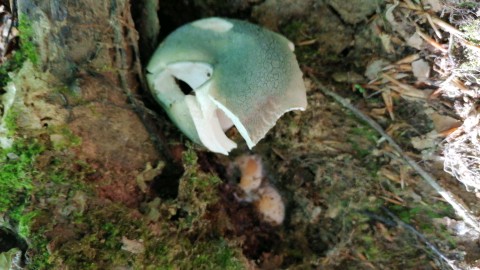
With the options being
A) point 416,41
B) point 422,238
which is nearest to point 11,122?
point 416,41

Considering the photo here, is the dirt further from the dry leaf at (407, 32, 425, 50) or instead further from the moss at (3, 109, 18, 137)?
the moss at (3, 109, 18, 137)

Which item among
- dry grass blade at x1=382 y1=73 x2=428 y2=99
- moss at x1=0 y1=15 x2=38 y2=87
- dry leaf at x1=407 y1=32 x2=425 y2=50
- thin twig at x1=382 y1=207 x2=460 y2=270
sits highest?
moss at x1=0 y1=15 x2=38 y2=87

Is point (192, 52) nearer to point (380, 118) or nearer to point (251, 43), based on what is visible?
point (251, 43)

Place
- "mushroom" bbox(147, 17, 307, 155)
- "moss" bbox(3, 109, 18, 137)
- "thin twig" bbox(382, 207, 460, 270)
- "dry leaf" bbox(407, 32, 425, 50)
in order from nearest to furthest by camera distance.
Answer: "moss" bbox(3, 109, 18, 137) → "mushroom" bbox(147, 17, 307, 155) → "dry leaf" bbox(407, 32, 425, 50) → "thin twig" bbox(382, 207, 460, 270)

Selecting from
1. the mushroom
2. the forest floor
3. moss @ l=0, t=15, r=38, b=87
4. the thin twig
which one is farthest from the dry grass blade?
moss @ l=0, t=15, r=38, b=87

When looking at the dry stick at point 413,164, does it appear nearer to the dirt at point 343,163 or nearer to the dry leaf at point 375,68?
the dirt at point 343,163

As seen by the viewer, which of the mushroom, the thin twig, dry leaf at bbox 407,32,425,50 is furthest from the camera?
the thin twig

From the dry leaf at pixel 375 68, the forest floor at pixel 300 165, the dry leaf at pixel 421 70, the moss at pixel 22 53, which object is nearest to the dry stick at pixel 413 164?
the forest floor at pixel 300 165
